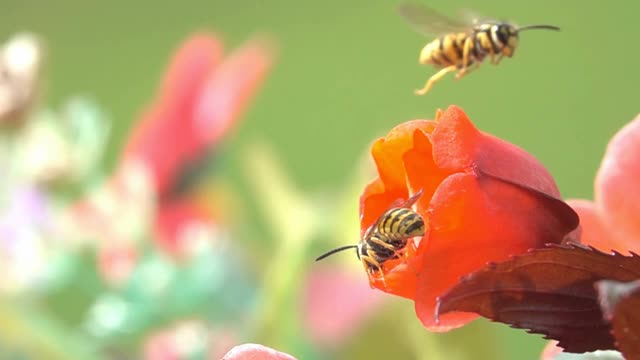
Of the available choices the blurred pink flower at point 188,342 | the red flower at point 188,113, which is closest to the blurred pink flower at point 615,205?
the blurred pink flower at point 188,342

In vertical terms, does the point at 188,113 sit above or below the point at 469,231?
above

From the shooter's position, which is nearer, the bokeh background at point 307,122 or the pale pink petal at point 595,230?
the pale pink petal at point 595,230

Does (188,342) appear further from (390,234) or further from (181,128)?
(390,234)

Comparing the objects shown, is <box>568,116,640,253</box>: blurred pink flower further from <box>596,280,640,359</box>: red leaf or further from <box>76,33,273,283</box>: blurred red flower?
<box>76,33,273,283</box>: blurred red flower

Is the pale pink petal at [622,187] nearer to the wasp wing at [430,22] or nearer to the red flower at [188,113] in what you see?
the wasp wing at [430,22]

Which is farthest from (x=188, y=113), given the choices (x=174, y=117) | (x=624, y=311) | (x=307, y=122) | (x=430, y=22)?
(x=307, y=122)

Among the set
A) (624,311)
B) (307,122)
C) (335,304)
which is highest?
(307,122)

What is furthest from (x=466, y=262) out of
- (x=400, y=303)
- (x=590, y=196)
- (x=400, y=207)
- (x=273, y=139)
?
(x=273, y=139)
